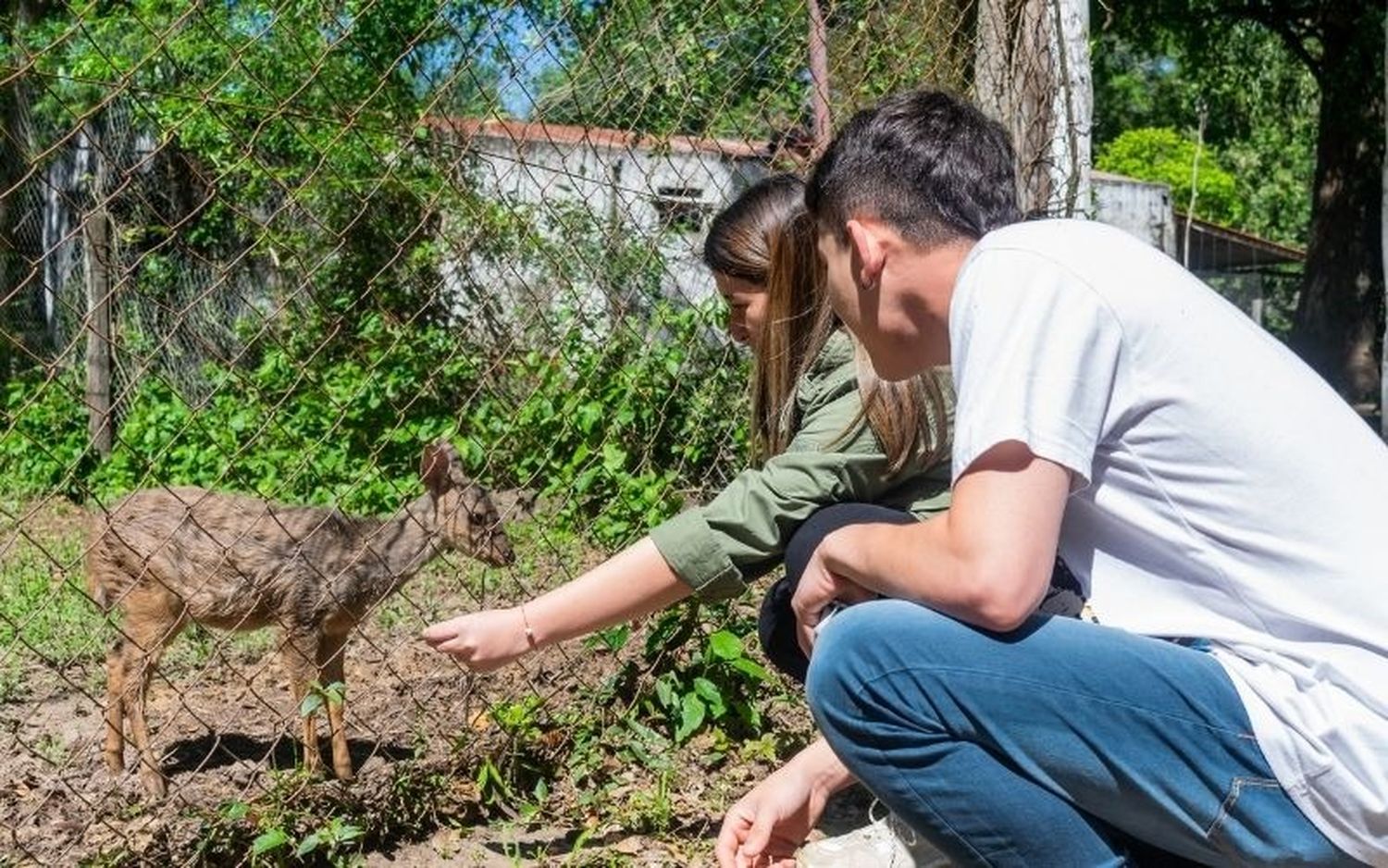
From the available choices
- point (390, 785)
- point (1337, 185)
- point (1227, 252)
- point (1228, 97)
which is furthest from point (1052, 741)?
point (1227, 252)

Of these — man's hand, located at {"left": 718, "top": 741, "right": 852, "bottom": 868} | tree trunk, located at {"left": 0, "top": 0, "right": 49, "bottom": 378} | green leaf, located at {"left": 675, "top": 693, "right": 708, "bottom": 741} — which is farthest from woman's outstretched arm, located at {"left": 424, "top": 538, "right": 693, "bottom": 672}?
tree trunk, located at {"left": 0, "top": 0, "right": 49, "bottom": 378}

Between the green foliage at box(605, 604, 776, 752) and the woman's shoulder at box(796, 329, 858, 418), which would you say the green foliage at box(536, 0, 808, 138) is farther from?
the green foliage at box(605, 604, 776, 752)

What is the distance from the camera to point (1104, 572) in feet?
8.48

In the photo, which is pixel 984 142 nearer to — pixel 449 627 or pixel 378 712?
pixel 449 627

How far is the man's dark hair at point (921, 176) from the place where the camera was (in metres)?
2.63

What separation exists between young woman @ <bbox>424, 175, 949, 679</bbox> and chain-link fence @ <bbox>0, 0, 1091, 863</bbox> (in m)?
0.78

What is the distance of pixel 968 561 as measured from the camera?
7.80ft

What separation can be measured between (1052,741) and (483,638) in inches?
44.5

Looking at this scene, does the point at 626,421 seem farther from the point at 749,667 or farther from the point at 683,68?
the point at 683,68

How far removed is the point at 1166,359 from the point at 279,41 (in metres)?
5.96

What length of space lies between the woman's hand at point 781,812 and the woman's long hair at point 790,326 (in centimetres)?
65

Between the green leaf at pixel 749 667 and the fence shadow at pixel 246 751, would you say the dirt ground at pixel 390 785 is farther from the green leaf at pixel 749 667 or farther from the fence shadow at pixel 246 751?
the green leaf at pixel 749 667

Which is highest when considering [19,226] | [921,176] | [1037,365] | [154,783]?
[19,226]

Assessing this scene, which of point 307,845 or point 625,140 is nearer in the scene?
point 307,845
